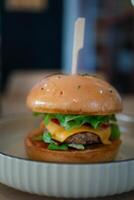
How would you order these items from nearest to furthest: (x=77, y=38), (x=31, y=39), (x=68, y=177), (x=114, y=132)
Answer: (x=68, y=177) < (x=77, y=38) < (x=114, y=132) < (x=31, y=39)

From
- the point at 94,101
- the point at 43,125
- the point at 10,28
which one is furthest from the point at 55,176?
the point at 10,28

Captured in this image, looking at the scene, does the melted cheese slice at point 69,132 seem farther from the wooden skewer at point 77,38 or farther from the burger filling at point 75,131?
the wooden skewer at point 77,38

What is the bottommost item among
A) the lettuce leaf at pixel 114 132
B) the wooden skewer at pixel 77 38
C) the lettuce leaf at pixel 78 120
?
the lettuce leaf at pixel 114 132

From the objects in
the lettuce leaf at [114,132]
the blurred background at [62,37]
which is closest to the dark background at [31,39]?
the blurred background at [62,37]

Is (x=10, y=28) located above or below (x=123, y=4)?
below

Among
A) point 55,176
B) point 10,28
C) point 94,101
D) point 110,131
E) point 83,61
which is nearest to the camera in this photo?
point 55,176

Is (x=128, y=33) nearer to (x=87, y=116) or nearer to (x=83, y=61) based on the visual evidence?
(x=83, y=61)

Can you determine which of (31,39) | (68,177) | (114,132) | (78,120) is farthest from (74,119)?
(31,39)

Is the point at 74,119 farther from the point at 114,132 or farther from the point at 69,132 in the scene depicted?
the point at 114,132
